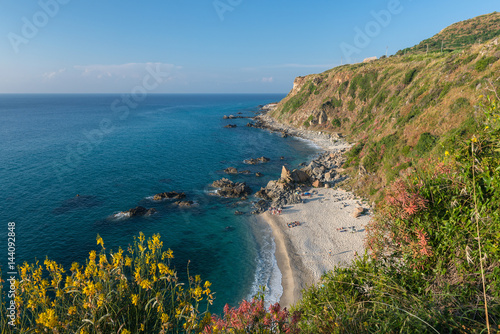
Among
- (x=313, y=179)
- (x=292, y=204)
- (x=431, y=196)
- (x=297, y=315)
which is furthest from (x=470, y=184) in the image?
(x=313, y=179)

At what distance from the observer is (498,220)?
24.8 feet

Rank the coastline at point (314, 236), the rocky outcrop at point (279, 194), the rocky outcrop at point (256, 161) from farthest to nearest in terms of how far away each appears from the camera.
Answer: the rocky outcrop at point (256, 161), the rocky outcrop at point (279, 194), the coastline at point (314, 236)

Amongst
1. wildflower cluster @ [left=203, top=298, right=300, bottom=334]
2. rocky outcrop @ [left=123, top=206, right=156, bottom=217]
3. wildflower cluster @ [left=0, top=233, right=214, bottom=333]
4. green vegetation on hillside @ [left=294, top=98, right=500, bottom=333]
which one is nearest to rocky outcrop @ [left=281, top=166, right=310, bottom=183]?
rocky outcrop @ [left=123, top=206, right=156, bottom=217]

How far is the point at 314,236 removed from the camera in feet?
99.9

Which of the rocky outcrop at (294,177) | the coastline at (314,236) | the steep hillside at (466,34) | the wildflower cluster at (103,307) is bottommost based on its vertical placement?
the coastline at (314,236)

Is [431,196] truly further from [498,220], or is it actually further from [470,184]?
[498,220]

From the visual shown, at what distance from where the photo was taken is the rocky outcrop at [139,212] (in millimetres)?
35062

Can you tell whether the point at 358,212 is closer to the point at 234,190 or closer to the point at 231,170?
the point at 234,190

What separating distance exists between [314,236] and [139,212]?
23.8 meters

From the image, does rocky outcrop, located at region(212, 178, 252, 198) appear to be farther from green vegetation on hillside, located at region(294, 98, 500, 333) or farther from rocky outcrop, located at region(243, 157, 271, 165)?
green vegetation on hillside, located at region(294, 98, 500, 333)

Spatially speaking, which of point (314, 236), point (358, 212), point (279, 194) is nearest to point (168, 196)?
point (279, 194)

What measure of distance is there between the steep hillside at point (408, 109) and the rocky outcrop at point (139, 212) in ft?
102

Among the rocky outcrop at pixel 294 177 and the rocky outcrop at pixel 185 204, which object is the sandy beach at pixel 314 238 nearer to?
the rocky outcrop at pixel 294 177

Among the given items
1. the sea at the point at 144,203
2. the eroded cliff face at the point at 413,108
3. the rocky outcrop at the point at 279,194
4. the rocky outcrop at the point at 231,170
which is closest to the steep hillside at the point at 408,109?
the eroded cliff face at the point at 413,108
